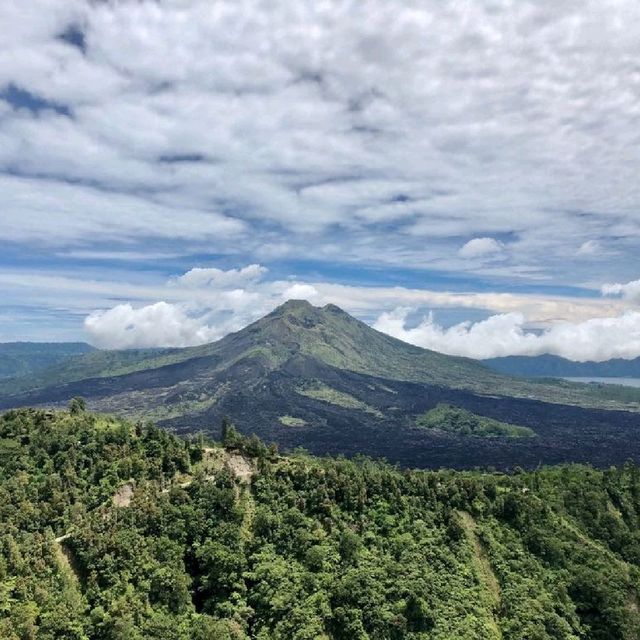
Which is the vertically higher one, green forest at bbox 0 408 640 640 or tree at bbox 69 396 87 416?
tree at bbox 69 396 87 416

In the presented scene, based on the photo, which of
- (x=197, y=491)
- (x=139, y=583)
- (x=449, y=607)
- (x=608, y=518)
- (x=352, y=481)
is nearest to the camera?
(x=139, y=583)

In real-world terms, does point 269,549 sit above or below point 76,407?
below

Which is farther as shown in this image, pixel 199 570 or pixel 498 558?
pixel 498 558

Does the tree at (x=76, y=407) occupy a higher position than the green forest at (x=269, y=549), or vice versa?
the tree at (x=76, y=407)

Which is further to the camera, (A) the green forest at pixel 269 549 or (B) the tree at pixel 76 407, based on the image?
(B) the tree at pixel 76 407

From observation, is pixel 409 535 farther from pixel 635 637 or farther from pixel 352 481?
pixel 635 637

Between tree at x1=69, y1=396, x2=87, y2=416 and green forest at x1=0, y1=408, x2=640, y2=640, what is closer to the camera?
green forest at x1=0, y1=408, x2=640, y2=640

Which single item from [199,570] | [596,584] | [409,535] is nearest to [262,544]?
[199,570]

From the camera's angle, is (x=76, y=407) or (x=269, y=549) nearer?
(x=269, y=549)
